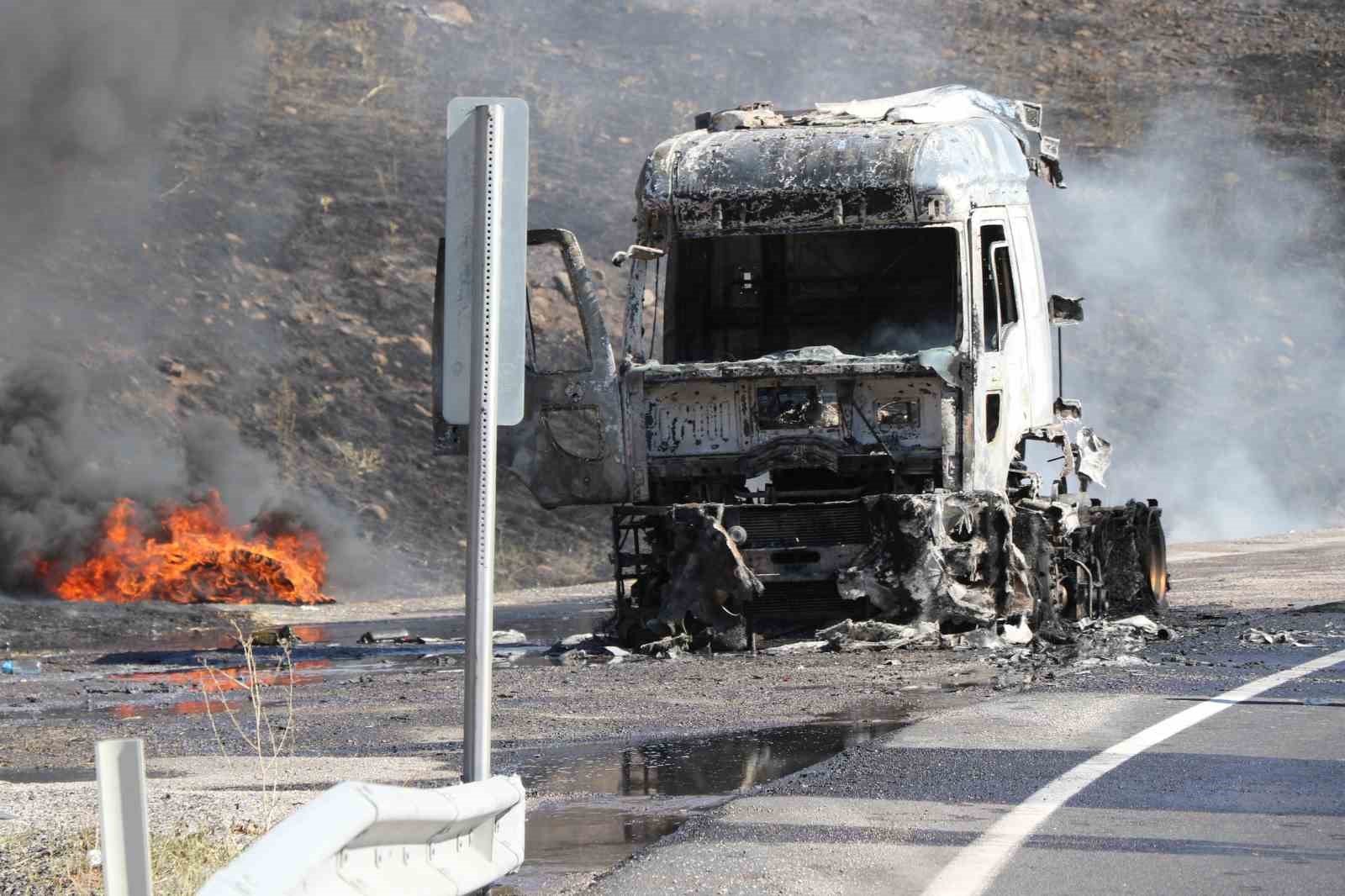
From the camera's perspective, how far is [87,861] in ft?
20.3

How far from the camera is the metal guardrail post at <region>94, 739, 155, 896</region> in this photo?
405cm

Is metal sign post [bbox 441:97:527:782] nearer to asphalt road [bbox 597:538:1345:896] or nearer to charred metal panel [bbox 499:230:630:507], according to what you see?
asphalt road [bbox 597:538:1345:896]

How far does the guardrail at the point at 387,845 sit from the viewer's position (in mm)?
4211

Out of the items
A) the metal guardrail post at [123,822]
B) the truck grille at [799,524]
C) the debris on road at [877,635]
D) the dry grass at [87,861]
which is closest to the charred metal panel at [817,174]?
the truck grille at [799,524]

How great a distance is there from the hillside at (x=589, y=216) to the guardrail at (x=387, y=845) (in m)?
20.2

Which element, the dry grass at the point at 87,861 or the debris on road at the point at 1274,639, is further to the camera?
the debris on road at the point at 1274,639

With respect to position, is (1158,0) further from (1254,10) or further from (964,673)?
(964,673)

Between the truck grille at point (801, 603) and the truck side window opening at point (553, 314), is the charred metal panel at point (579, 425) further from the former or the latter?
the truck side window opening at point (553, 314)

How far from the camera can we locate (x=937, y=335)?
578 inches

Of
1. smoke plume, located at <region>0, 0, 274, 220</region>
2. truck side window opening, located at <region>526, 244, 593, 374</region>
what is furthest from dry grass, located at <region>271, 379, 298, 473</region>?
smoke plume, located at <region>0, 0, 274, 220</region>

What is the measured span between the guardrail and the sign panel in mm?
1135

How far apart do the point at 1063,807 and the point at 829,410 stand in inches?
276

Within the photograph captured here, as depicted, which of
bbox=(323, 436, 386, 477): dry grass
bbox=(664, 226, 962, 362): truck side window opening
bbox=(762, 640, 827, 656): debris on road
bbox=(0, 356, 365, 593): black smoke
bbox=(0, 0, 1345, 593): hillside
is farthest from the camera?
bbox=(0, 0, 1345, 593): hillside

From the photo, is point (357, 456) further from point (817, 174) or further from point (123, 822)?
point (123, 822)
